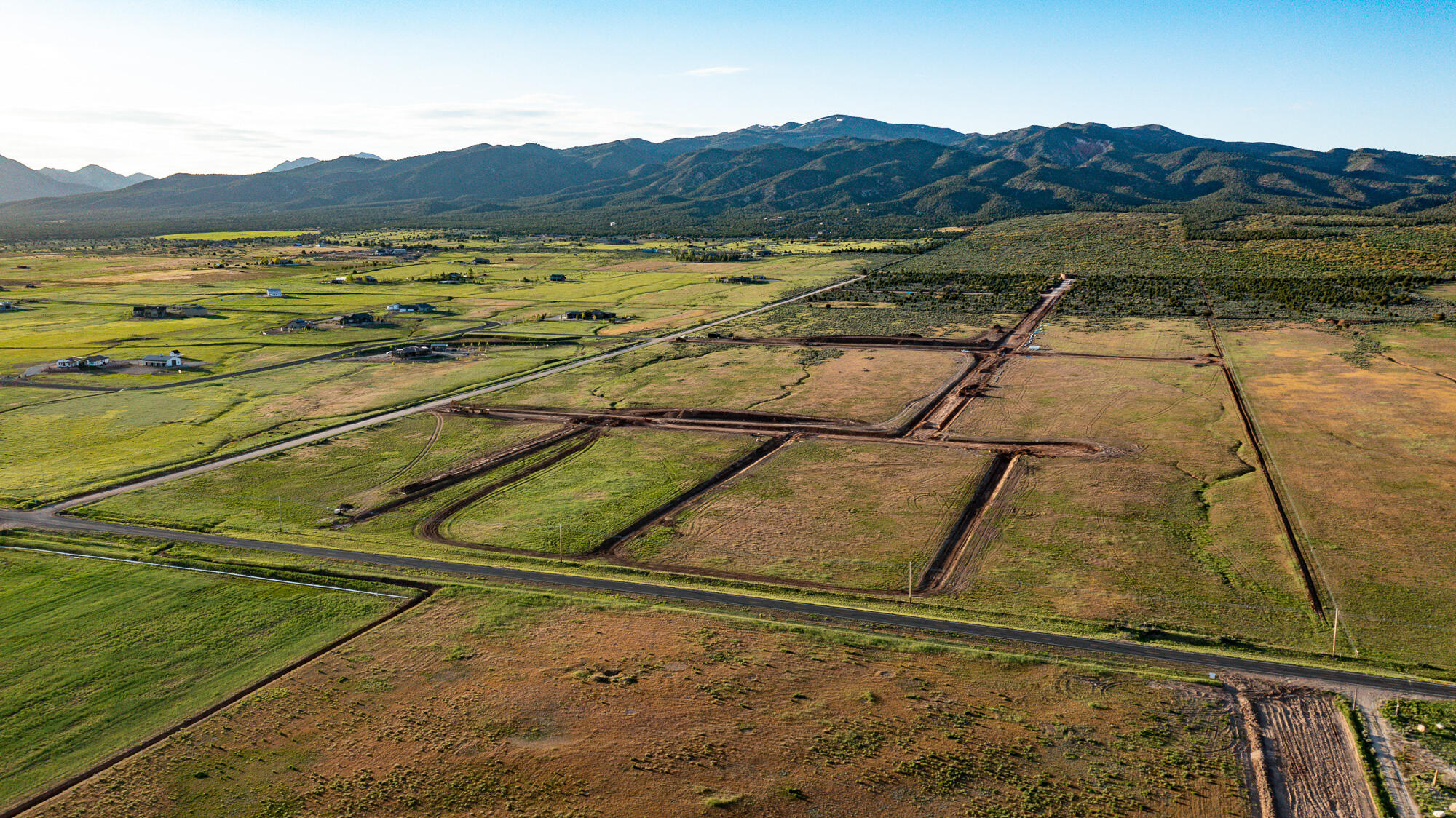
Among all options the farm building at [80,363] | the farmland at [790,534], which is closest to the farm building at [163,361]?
the farm building at [80,363]

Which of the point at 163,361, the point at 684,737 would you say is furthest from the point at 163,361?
the point at 684,737

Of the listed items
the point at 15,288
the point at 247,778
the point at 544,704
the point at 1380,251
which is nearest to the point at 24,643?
the point at 247,778

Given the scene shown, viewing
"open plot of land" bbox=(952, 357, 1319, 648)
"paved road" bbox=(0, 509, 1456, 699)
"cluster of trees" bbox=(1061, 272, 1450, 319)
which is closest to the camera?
"paved road" bbox=(0, 509, 1456, 699)

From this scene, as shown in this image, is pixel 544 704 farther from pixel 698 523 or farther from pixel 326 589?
pixel 698 523

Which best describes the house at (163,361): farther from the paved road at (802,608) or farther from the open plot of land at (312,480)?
the paved road at (802,608)

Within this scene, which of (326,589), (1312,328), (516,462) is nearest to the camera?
(326,589)

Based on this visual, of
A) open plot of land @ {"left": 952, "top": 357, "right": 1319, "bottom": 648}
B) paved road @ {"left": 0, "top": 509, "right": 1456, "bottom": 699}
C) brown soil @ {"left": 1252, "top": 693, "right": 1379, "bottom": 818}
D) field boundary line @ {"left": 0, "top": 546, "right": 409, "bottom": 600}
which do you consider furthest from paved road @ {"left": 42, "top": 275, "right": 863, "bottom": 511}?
brown soil @ {"left": 1252, "top": 693, "right": 1379, "bottom": 818}

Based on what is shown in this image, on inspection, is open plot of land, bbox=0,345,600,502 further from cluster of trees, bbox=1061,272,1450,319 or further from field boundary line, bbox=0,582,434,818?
cluster of trees, bbox=1061,272,1450,319
